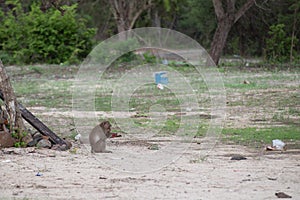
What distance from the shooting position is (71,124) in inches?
459

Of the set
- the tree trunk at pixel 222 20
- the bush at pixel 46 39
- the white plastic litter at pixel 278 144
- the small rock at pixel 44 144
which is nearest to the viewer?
the white plastic litter at pixel 278 144

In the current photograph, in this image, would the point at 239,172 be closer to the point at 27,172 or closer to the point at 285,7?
the point at 27,172

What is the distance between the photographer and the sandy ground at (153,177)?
6324mm

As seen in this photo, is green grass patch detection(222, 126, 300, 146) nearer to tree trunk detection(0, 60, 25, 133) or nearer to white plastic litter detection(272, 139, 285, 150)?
white plastic litter detection(272, 139, 285, 150)

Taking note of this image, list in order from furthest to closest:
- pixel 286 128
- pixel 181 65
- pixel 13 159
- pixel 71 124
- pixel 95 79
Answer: pixel 181 65, pixel 95 79, pixel 71 124, pixel 286 128, pixel 13 159

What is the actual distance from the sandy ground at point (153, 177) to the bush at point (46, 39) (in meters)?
18.1

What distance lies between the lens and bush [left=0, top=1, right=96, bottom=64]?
26.6m

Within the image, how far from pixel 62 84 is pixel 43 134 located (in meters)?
9.75

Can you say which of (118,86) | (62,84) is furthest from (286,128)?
(62,84)

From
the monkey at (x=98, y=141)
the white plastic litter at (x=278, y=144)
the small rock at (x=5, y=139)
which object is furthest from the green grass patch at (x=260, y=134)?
the small rock at (x=5, y=139)

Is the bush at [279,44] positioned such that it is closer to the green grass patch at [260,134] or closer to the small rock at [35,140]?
the green grass patch at [260,134]

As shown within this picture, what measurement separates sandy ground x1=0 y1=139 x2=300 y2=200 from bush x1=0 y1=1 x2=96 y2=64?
713 inches

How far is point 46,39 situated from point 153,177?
20362 millimetres

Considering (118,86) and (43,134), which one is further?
(118,86)
